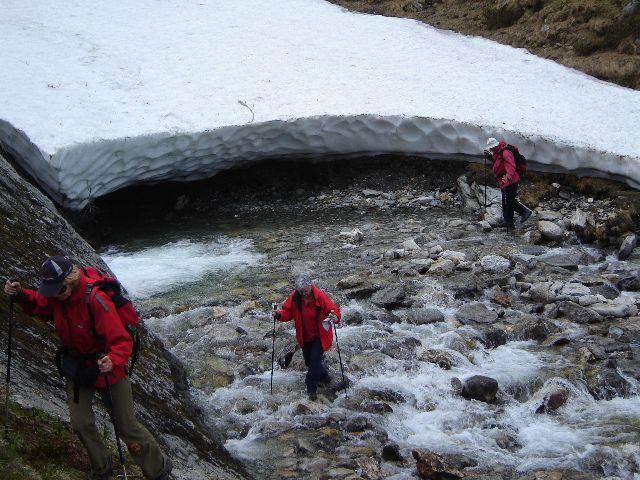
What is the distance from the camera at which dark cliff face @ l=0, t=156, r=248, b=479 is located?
5734mm

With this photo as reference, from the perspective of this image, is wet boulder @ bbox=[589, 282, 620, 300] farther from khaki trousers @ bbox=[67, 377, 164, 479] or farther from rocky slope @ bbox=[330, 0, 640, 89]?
rocky slope @ bbox=[330, 0, 640, 89]

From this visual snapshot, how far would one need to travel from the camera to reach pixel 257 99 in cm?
1695

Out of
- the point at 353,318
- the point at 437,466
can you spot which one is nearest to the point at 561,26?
the point at 353,318

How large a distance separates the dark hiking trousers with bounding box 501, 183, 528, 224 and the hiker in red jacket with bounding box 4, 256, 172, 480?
Result: 34.2 ft

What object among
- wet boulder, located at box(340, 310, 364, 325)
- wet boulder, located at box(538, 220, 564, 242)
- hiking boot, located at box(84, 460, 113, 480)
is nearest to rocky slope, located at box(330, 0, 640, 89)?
wet boulder, located at box(538, 220, 564, 242)

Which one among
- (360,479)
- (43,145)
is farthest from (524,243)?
(43,145)

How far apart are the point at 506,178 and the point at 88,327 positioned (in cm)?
1067

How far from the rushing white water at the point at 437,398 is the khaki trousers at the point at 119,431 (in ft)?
7.42

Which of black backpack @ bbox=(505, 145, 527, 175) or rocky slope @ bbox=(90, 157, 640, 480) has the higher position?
black backpack @ bbox=(505, 145, 527, 175)

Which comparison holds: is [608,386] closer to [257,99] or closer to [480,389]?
[480,389]

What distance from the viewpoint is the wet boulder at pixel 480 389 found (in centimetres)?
820

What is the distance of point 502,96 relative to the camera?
17375 mm

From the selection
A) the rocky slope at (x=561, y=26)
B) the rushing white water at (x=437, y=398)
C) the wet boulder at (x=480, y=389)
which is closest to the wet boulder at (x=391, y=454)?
the rushing white water at (x=437, y=398)

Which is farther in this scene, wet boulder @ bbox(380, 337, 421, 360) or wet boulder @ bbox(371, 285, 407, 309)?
wet boulder @ bbox(371, 285, 407, 309)
